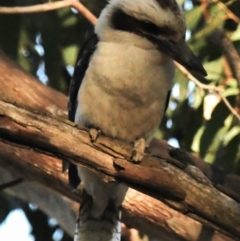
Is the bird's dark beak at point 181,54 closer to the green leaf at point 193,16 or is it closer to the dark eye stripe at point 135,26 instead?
the dark eye stripe at point 135,26

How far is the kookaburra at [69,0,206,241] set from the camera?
2.10m

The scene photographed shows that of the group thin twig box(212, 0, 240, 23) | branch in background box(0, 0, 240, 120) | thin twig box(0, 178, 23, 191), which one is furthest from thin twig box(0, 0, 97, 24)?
thin twig box(0, 178, 23, 191)

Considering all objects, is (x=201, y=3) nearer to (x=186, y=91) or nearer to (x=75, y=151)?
(x=186, y=91)

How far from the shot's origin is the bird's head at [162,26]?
6.81 feet

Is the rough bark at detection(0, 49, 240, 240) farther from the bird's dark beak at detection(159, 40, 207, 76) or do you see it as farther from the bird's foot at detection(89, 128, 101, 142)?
the bird's dark beak at detection(159, 40, 207, 76)

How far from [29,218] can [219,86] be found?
1.36 m

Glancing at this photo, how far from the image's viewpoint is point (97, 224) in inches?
99.6

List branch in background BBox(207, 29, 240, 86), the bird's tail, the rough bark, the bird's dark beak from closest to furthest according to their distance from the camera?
the rough bark < the bird's dark beak < branch in background BBox(207, 29, 240, 86) < the bird's tail

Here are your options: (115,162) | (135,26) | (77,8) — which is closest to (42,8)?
(77,8)

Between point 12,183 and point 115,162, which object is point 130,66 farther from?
point 12,183

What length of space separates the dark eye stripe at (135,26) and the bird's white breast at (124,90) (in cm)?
5

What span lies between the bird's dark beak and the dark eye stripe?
0.11 ft

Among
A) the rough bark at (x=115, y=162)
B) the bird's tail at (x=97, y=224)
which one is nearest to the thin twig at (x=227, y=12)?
the bird's tail at (x=97, y=224)

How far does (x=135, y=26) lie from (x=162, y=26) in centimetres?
11
